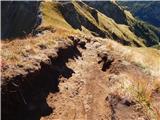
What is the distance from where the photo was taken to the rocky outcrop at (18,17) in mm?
98475

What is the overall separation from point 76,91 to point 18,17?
76.3 metres

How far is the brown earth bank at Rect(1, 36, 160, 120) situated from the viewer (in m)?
27.1

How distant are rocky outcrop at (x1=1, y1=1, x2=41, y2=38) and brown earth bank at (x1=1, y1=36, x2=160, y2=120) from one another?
178ft

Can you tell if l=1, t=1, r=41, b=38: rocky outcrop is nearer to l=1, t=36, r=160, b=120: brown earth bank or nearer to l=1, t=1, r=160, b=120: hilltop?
l=1, t=1, r=160, b=120: hilltop

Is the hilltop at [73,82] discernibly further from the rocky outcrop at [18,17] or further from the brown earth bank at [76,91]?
the rocky outcrop at [18,17]

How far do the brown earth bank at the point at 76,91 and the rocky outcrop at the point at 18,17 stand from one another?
54368 millimetres

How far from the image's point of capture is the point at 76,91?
3400 cm

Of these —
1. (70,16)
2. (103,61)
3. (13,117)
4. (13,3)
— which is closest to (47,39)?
(103,61)

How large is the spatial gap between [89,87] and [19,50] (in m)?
7.40

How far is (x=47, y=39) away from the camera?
41125mm

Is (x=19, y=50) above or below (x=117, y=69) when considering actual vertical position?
above

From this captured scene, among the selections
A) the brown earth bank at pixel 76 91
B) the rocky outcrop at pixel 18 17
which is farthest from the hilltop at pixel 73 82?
the rocky outcrop at pixel 18 17

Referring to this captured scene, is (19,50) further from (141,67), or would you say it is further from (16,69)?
(141,67)

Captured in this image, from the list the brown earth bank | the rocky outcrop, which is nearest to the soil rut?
the brown earth bank
